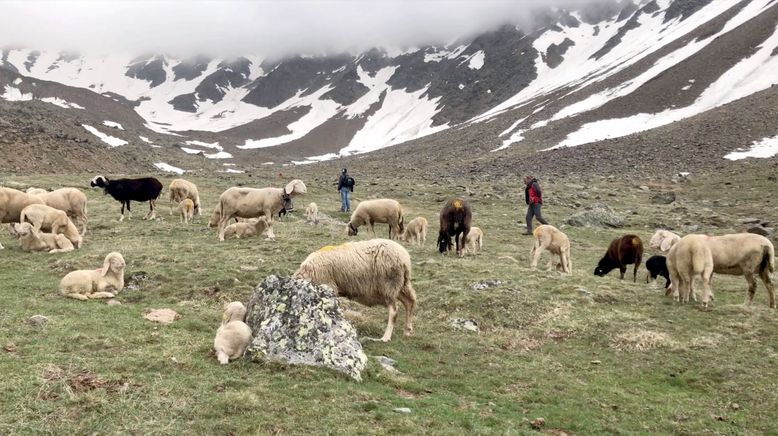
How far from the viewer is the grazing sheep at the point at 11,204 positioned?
→ 1875 cm

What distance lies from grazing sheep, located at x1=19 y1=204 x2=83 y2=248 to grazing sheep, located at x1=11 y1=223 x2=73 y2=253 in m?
0.30

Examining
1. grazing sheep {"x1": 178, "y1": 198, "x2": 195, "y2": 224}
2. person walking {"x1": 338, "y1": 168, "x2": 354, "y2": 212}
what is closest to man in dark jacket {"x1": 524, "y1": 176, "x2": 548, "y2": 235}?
person walking {"x1": 338, "y1": 168, "x2": 354, "y2": 212}

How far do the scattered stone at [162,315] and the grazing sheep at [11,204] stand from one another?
10332 mm

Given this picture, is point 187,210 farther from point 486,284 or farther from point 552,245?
point 552,245

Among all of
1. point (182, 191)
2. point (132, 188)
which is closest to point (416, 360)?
point (132, 188)

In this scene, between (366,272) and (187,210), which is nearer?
(366,272)

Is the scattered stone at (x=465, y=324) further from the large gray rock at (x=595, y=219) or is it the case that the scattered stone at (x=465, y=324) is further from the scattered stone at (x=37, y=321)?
the large gray rock at (x=595, y=219)

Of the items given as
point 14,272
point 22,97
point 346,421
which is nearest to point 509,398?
point 346,421

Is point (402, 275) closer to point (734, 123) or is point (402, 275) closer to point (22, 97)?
point (734, 123)

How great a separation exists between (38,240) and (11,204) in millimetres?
2168

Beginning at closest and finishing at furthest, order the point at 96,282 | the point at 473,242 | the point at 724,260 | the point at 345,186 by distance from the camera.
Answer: the point at 96,282, the point at 724,260, the point at 473,242, the point at 345,186

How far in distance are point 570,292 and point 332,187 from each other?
123 ft

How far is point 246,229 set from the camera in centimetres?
2230

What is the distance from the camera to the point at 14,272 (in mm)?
15516
